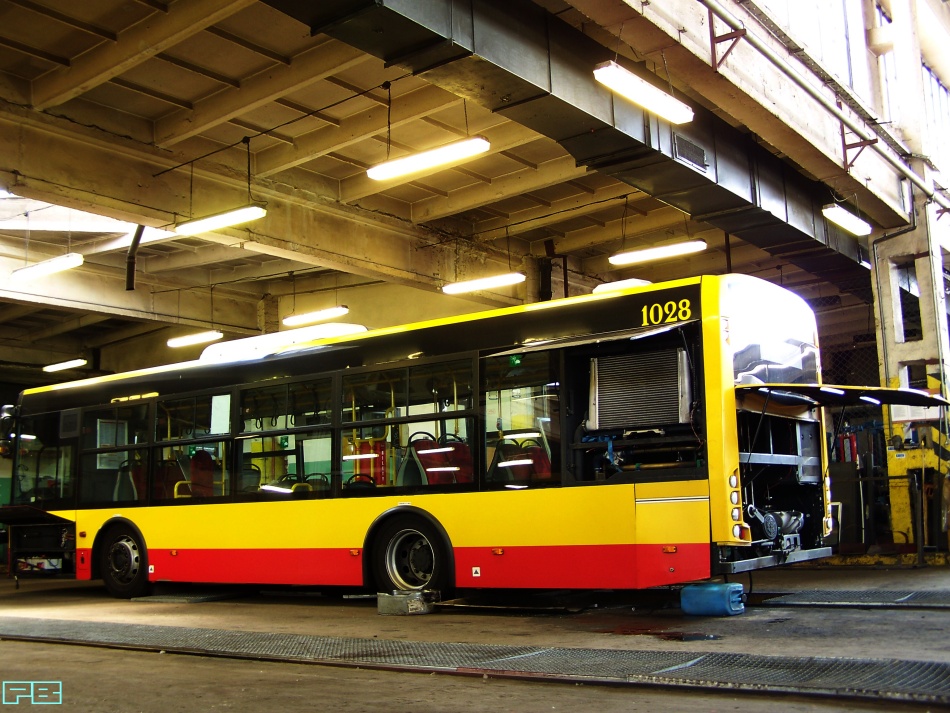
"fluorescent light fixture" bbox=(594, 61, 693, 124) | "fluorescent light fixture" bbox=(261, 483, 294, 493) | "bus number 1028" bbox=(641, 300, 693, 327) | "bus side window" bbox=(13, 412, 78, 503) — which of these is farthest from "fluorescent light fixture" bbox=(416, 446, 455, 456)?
"bus side window" bbox=(13, 412, 78, 503)

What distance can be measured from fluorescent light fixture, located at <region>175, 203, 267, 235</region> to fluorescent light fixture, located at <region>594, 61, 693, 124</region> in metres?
5.47

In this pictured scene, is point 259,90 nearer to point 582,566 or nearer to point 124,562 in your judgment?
point 124,562

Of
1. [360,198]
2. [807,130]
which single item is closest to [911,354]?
[807,130]

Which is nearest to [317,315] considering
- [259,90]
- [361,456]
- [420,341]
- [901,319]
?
[259,90]

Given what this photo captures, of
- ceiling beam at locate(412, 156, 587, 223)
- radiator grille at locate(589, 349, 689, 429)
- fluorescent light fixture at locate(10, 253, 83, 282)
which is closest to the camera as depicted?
radiator grille at locate(589, 349, 689, 429)

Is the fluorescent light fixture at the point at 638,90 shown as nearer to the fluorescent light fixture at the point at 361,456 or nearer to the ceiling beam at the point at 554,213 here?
the fluorescent light fixture at the point at 361,456

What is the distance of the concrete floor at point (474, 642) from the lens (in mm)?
5324

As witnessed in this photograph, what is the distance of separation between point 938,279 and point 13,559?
1471 centimetres

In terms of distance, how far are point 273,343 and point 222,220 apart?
93.2 inches

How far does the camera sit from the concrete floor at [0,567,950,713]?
5.32 metres

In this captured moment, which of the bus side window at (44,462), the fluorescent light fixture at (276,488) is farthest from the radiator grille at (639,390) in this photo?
the bus side window at (44,462)

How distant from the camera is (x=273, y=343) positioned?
12008 mm

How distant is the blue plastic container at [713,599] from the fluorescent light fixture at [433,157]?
5743 mm

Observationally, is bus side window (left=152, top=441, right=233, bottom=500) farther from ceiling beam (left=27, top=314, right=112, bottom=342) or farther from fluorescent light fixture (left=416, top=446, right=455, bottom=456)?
ceiling beam (left=27, top=314, right=112, bottom=342)
